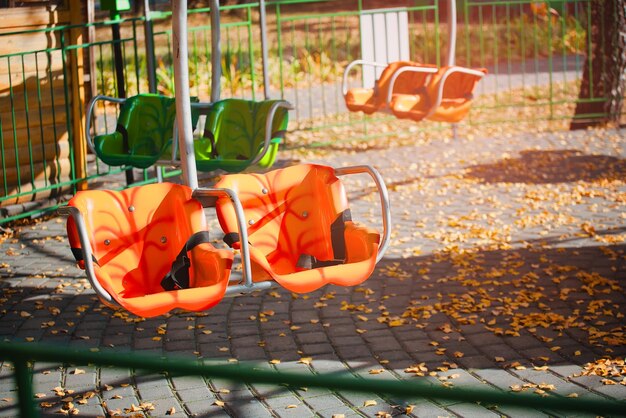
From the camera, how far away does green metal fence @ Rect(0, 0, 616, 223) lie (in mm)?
9273

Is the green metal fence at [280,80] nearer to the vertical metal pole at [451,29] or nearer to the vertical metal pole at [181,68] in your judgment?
the vertical metal pole at [451,29]

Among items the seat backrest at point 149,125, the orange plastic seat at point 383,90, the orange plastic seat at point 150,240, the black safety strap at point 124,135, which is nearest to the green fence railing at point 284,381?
the orange plastic seat at point 150,240

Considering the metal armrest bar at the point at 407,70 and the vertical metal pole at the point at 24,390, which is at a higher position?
the metal armrest bar at the point at 407,70

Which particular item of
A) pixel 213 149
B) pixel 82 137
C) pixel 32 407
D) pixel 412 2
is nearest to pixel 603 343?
pixel 213 149

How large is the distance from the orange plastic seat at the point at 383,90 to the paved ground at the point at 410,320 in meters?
0.93

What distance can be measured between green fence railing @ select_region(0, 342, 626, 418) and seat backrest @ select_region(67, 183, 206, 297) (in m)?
2.78

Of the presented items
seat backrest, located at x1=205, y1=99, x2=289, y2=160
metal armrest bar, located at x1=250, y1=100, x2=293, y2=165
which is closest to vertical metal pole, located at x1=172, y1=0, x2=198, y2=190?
metal armrest bar, located at x1=250, y1=100, x2=293, y2=165

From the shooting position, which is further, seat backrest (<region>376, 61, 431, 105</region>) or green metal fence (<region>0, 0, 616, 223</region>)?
seat backrest (<region>376, 61, 431, 105</region>)

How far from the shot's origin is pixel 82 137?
972cm

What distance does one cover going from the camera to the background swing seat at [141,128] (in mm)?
7910

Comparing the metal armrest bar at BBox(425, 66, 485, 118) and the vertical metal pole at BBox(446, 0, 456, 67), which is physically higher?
the vertical metal pole at BBox(446, 0, 456, 67)

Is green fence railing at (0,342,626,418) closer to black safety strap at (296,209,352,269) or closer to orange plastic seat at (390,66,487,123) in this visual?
black safety strap at (296,209,352,269)

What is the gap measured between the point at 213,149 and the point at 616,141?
249 inches

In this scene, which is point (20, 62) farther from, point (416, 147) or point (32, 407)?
point (32, 407)
